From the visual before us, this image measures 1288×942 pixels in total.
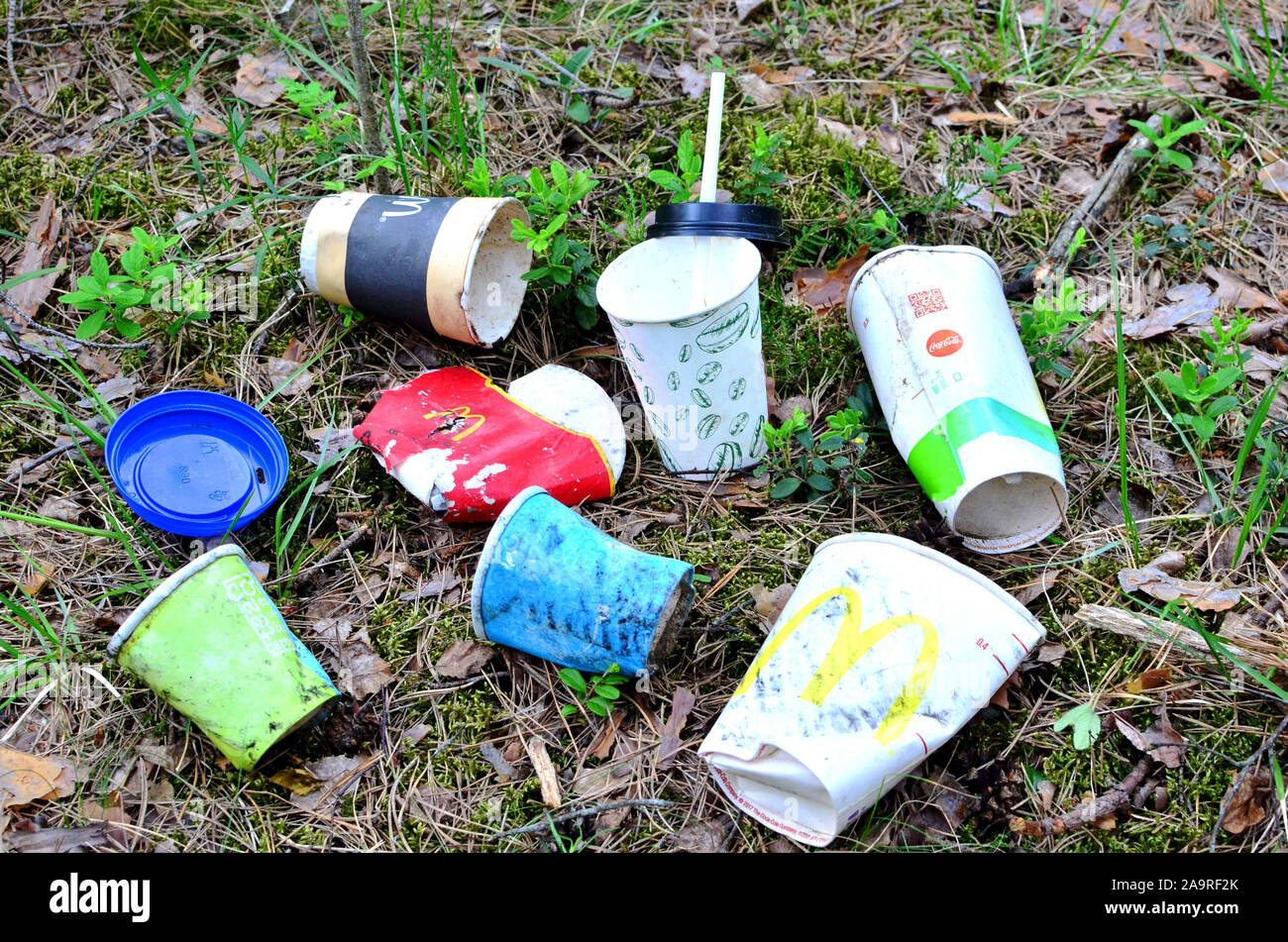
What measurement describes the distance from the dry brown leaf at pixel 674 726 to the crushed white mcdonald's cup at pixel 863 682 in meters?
0.13

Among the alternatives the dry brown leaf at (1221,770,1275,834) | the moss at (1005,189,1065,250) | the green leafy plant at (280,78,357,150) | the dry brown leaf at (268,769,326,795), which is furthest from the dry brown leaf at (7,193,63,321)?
the dry brown leaf at (1221,770,1275,834)

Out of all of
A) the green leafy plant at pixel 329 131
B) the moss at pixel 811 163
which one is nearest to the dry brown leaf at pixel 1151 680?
the moss at pixel 811 163

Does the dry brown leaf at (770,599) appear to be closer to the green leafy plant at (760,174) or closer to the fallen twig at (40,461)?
the green leafy plant at (760,174)

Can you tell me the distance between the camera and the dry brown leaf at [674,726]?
6.32ft

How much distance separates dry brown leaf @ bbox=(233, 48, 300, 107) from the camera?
9.89 feet

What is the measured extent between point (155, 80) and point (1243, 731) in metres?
3.14

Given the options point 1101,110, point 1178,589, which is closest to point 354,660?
point 1178,589

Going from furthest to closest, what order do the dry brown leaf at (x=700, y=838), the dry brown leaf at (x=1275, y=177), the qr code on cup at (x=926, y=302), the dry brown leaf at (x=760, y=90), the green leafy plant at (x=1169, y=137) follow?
the dry brown leaf at (x=760, y=90) → the dry brown leaf at (x=1275, y=177) → the green leafy plant at (x=1169, y=137) → the qr code on cup at (x=926, y=302) → the dry brown leaf at (x=700, y=838)

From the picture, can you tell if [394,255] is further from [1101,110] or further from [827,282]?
[1101,110]

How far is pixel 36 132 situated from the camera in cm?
289

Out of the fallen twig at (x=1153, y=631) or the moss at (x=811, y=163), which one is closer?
the fallen twig at (x=1153, y=631)

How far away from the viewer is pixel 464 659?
2.06 meters

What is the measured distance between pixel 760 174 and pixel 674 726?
1533 millimetres

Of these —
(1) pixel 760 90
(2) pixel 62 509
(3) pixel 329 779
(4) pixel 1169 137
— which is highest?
(4) pixel 1169 137
